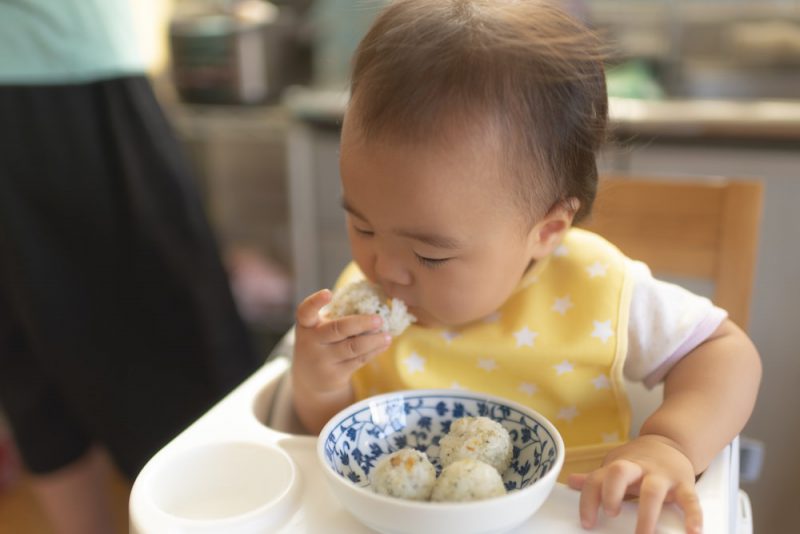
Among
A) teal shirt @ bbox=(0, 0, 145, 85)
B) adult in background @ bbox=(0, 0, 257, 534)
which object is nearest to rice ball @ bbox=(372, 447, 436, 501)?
adult in background @ bbox=(0, 0, 257, 534)

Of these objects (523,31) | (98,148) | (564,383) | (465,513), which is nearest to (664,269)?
(564,383)

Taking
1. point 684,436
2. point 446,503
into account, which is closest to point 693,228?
point 684,436

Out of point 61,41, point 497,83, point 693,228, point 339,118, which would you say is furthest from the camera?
point 339,118

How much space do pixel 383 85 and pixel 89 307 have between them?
2.46ft

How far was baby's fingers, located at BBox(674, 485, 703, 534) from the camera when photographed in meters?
0.55

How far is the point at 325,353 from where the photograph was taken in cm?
72

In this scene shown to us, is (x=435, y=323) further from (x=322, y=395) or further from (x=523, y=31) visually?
(x=523, y=31)

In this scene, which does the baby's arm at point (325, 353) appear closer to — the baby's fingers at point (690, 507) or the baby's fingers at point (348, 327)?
the baby's fingers at point (348, 327)

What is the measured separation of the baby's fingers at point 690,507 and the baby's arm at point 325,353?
253mm

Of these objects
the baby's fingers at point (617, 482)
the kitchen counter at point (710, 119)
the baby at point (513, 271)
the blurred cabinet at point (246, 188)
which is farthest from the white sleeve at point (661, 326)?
the blurred cabinet at point (246, 188)

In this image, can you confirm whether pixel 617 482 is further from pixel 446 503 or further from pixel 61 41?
pixel 61 41

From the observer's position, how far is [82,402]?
1259 millimetres

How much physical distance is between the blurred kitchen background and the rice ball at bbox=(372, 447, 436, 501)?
627mm

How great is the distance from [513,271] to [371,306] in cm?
14
